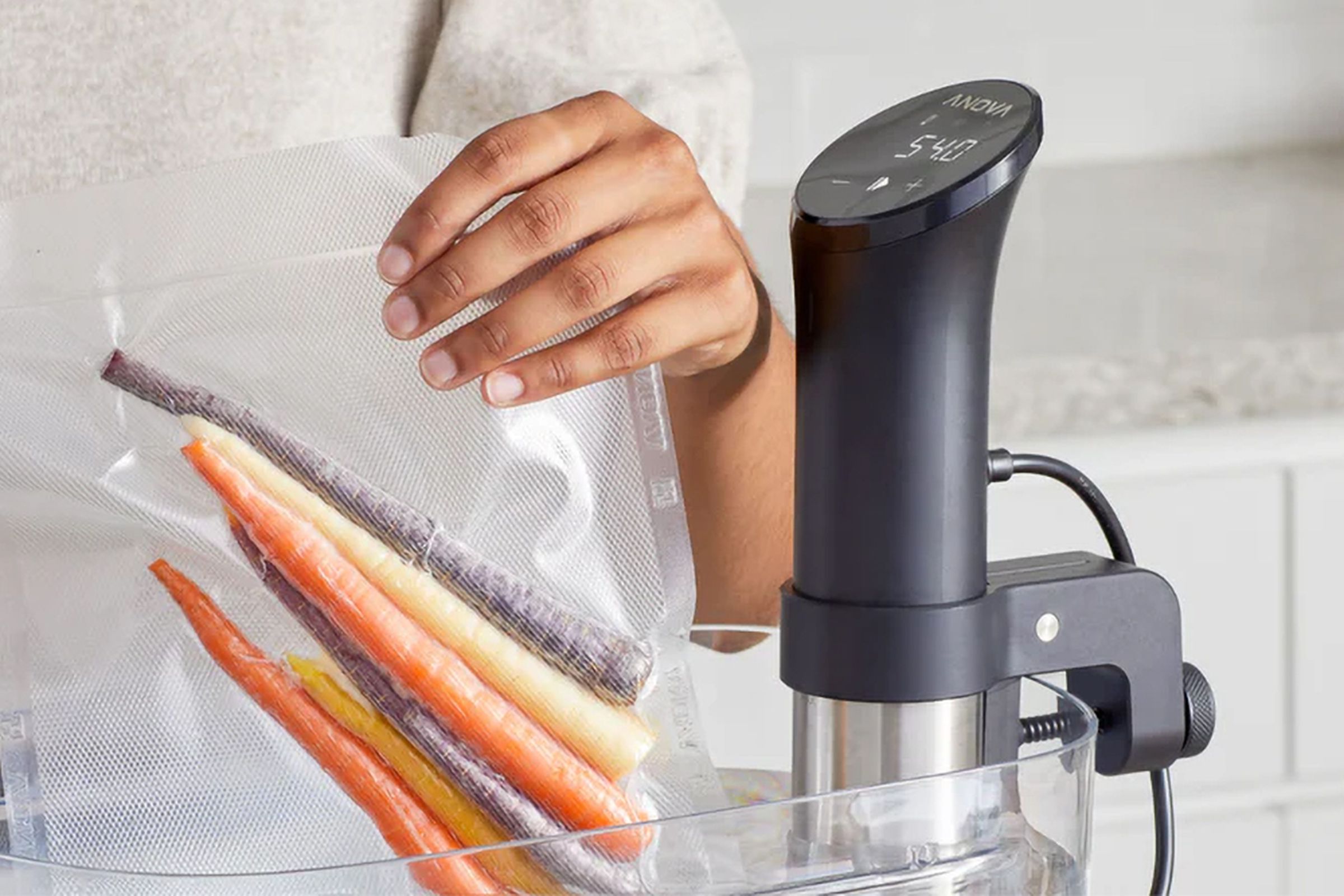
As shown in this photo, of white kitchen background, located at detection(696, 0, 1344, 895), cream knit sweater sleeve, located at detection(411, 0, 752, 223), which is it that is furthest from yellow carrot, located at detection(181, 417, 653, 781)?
white kitchen background, located at detection(696, 0, 1344, 895)

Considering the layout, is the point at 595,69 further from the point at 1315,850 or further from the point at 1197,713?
the point at 1315,850

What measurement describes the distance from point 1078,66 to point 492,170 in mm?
1427

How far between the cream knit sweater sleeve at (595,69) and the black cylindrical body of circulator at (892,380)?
439 mm

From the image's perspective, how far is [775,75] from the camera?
1.65 meters

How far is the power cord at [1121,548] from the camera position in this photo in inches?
15.1

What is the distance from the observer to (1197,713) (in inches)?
14.4

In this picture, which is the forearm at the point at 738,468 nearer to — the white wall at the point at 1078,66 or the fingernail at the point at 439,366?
the fingernail at the point at 439,366

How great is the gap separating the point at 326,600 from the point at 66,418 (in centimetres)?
7

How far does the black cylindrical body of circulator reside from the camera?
11.9 inches

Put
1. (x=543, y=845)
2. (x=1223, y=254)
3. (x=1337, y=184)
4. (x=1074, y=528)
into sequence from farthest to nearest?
(x=1337, y=184) < (x=1223, y=254) < (x=1074, y=528) < (x=543, y=845)

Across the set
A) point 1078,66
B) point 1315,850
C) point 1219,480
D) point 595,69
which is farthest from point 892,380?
point 1078,66

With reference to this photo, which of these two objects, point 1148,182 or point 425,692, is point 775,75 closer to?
point 1148,182

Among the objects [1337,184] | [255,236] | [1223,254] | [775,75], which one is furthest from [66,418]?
[1337,184]

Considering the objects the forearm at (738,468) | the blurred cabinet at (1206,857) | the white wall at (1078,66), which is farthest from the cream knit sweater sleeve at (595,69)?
the white wall at (1078,66)
